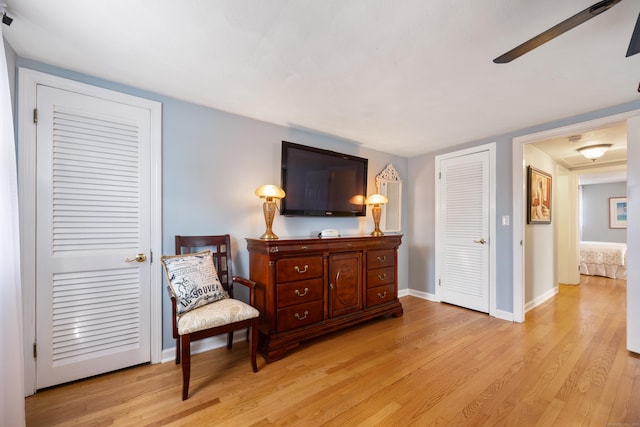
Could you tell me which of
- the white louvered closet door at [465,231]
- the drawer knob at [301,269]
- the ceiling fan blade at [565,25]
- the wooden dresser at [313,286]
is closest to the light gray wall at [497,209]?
the white louvered closet door at [465,231]

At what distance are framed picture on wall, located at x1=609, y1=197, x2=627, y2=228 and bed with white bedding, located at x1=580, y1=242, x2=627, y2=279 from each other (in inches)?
75.4

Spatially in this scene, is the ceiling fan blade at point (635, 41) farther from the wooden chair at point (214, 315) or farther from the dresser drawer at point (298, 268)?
the wooden chair at point (214, 315)

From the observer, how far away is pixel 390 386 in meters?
1.90

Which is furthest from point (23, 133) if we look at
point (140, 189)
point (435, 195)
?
point (435, 195)

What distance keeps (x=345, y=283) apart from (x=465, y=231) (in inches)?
76.8

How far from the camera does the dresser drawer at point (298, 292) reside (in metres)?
2.34

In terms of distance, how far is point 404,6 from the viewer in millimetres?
1313

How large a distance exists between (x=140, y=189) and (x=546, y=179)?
5.29 m

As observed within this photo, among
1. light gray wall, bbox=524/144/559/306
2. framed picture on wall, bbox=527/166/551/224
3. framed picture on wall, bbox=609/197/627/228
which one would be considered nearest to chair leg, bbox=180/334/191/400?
light gray wall, bbox=524/144/559/306

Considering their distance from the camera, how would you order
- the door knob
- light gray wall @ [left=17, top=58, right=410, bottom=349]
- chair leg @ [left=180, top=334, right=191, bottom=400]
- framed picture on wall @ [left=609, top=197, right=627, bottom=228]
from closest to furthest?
chair leg @ [left=180, top=334, right=191, bottom=400] → the door knob → light gray wall @ [left=17, top=58, right=410, bottom=349] → framed picture on wall @ [left=609, top=197, right=627, bottom=228]

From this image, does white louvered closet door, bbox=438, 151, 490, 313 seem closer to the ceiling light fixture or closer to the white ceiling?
the white ceiling

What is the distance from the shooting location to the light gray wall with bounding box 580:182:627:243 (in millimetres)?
6918

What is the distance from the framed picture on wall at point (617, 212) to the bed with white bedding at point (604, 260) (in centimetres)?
191

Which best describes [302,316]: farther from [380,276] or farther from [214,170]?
[214,170]
